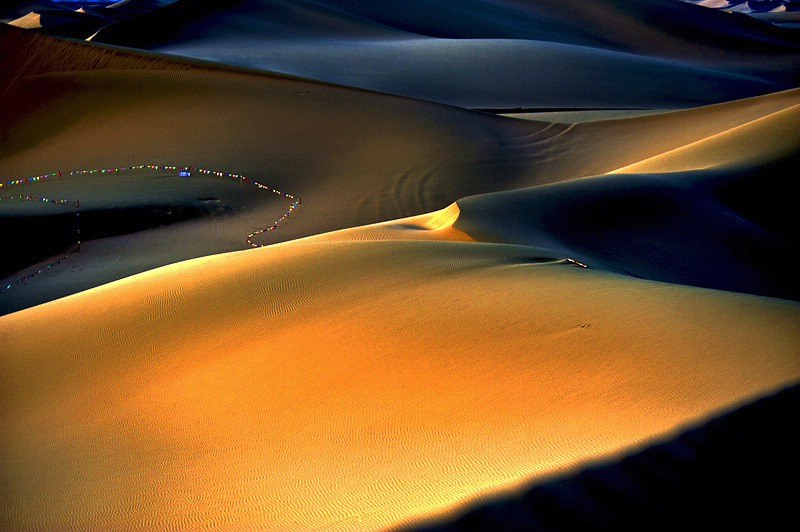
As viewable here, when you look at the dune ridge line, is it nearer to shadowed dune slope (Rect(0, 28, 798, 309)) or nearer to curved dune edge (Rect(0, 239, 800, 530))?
shadowed dune slope (Rect(0, 28, 798, 309))

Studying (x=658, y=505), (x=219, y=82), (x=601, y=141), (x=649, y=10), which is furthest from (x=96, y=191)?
(x=649, y=10)

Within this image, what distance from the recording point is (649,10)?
2305 cm

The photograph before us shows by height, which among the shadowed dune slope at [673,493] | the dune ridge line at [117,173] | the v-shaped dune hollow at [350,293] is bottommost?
the dune ridge line at [117,173]

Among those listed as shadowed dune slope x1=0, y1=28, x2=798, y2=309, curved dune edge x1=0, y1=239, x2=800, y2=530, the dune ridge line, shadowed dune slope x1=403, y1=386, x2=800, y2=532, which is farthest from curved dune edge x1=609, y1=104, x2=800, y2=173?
shadowed dune slope x1=403, y1=386, x2=800, y2=532

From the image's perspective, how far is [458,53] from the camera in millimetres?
14898

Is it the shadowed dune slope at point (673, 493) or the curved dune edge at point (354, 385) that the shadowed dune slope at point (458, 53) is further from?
the shadowed dune slope at point (673, 493)

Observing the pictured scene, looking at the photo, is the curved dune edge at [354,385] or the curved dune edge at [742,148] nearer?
the curved dune edge at [354,385]

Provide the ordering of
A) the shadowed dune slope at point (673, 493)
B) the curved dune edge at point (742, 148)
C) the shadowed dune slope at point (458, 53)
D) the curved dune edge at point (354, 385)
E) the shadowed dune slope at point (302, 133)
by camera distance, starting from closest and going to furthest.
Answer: the shadowed dune slope at point (673, 493) → the curved dune edge at point (354, 385) → the curved dune edge at point (742, 148) → the shadowed dune slope at point (302, 133) → the shadowed dune slope at point (458, 53)

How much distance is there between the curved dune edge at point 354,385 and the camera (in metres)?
1.64

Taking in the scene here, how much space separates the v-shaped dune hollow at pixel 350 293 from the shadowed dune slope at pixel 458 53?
1.17 metres

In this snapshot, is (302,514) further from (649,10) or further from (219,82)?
(649,10)

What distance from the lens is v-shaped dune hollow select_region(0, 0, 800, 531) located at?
1.73 metres

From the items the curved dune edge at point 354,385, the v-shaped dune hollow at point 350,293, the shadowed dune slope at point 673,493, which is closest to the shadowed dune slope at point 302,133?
the v-shaped dune hollow at point 350,293

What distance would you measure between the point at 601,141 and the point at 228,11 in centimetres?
1320
